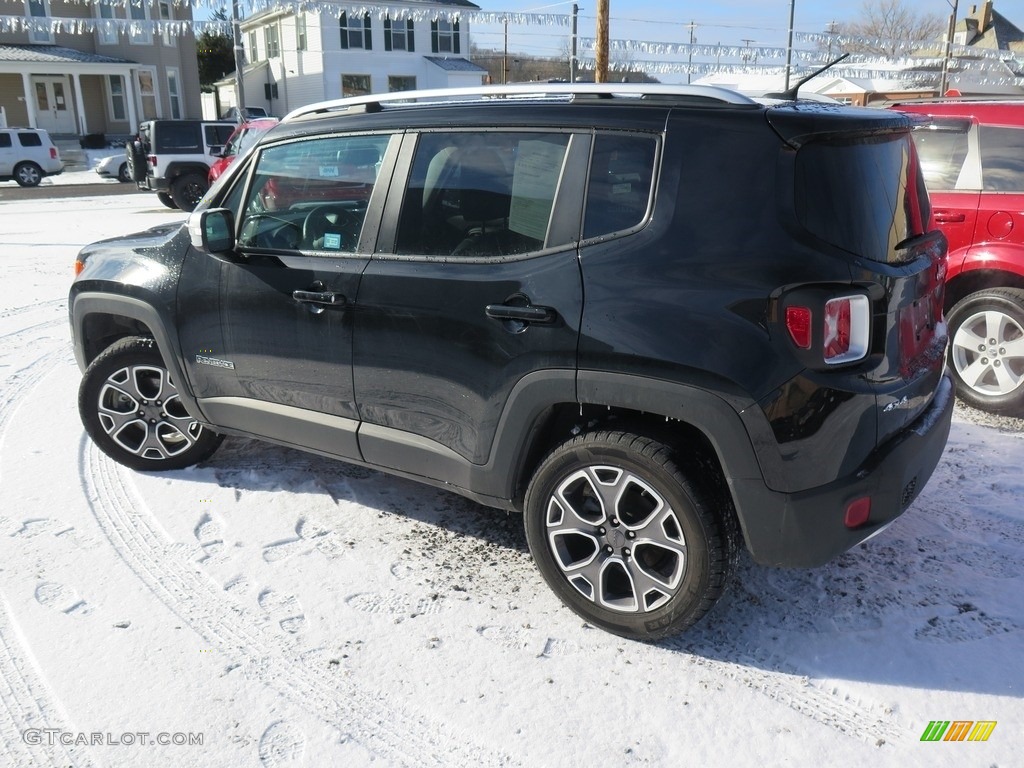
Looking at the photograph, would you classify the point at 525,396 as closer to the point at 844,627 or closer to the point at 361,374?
Result: the point at 361,374

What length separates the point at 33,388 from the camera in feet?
19.4

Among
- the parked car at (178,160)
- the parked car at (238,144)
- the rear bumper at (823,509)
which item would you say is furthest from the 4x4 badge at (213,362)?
the parked car at (178,160)

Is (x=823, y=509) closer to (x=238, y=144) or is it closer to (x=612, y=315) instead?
(x=612, y=315)

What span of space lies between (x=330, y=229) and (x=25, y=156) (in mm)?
25354

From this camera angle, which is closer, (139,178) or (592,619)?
(592,619)

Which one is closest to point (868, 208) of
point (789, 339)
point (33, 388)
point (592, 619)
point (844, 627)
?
point (789, 339)

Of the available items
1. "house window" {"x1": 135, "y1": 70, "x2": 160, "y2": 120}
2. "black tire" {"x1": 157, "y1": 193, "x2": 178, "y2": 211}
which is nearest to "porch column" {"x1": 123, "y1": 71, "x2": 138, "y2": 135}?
"house window" {"x1": 135, "y1": 70, "x2": 160, "y2": 120}

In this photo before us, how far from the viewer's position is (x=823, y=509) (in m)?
2.68

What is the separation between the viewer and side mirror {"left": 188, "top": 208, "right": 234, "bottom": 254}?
3.76 metres

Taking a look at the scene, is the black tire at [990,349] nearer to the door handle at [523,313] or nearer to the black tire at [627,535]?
the black tire at [627,535]

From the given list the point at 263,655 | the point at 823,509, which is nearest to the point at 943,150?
the point at 823,509

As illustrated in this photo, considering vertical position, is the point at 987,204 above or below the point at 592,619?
above

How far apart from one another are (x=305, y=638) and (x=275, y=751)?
0.59 metres

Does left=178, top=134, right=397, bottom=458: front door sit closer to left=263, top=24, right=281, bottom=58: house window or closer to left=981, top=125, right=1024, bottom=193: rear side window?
left=981, top=125, right=1024, bottom=193: rear side window
